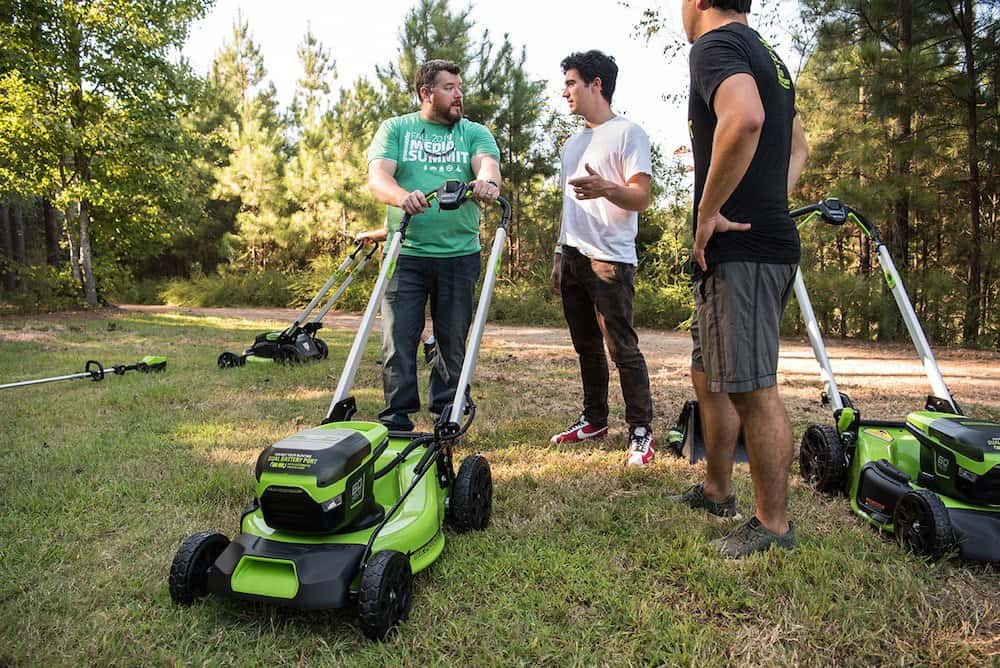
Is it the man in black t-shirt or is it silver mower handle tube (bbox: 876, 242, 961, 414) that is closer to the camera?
the man in black t-shirt

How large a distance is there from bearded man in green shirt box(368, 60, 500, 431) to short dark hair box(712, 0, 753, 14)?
4.28 ft

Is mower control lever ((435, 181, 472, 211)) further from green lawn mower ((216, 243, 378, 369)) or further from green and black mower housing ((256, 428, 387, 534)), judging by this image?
green lawn mower ((216, 243, 378, 369))

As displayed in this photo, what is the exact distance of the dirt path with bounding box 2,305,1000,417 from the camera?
5441 millimetres

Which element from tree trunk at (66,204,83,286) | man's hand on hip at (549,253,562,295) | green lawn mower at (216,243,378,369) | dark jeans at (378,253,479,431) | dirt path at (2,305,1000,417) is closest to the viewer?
dark jeans at (378,253,479,431)

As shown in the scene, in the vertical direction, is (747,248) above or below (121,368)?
above

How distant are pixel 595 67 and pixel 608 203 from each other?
0.69m

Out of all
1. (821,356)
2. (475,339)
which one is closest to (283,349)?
(475,339)

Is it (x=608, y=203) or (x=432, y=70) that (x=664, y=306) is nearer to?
(x=608, y=203)

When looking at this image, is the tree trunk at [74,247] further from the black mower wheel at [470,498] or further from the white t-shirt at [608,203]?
the black mower wheel at [470,498]

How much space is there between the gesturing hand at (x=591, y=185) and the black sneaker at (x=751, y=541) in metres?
1.43

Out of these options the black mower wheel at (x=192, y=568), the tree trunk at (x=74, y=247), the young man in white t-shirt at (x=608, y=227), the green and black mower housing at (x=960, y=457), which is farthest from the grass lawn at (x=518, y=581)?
the tree trunk at (x=74, y=247)

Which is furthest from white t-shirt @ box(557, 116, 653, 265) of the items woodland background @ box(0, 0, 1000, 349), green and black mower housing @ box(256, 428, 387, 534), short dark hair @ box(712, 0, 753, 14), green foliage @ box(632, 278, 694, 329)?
green foliage @ box(632, 278, 694, 329)

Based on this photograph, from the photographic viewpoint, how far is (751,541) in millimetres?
2346

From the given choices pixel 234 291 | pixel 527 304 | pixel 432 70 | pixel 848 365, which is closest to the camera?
pixel 432 70
